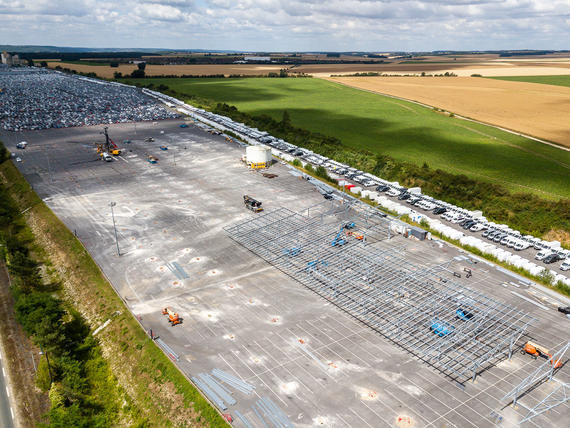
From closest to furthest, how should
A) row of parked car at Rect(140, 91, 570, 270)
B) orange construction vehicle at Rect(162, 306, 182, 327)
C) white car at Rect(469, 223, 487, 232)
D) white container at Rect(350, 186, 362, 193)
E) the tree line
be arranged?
1. the tree line
2. orange construction vehicle at Rect(162, 306, 182, 327)
3. row of parked car at Rect(140, 91, 570, 270)
4. white car at Rect(469, 223, 487, 232)
5. white container at Rect(350, 186, 362, 193)

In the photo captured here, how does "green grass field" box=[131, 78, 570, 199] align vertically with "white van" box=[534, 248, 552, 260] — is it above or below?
above

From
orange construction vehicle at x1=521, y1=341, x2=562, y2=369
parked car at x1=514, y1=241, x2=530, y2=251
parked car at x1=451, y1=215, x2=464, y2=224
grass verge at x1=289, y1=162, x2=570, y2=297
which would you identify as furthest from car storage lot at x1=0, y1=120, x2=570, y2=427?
parked car at x1=451, y1=215, x2=464, y2=224

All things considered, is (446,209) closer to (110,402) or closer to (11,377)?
(110,402)

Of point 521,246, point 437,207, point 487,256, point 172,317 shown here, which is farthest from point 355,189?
point 172,317

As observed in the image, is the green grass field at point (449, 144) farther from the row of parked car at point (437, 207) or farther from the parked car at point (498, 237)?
the parked car at point (498, 237)

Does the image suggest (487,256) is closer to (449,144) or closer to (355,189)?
(355,189)

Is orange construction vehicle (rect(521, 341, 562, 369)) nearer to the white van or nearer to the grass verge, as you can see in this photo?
the grass verge

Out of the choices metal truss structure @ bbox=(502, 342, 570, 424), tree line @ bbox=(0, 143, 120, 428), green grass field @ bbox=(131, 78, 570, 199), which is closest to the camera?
metal truss structure @ bbox=(502, 342, 570, 424)

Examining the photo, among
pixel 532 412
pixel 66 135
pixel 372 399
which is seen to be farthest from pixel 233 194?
pixel 66 135
